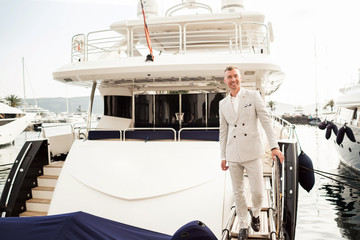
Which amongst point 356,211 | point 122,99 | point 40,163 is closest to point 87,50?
point 122,99

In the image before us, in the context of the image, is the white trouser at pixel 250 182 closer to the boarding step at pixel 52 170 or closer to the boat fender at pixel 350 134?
the boarding step at pixel 52 170

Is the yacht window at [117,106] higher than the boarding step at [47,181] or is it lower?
higher

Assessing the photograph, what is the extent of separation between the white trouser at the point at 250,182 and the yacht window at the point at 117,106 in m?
5.57

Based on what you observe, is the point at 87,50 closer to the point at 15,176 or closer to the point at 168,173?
the point at 15,176

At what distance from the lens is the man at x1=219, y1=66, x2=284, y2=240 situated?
335 cm

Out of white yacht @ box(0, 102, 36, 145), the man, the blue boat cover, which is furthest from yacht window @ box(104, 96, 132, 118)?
white yacht @ box(0, 102, 36, 145)

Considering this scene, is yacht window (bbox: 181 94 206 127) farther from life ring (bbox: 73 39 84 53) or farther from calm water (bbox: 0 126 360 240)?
calm water (bbox: 0 126 360 240)

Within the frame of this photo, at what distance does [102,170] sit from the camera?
5.03m

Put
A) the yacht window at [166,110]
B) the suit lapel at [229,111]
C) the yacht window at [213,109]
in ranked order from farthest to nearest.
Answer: the yacht window at [166,110], the yacht window at [213,109], the suit lapel at [229,111]

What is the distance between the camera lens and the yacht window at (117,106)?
27.5ft

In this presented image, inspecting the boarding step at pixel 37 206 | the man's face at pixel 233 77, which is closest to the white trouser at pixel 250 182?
the man's face at pixel 233 77

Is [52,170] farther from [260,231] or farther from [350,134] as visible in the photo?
[350,134]

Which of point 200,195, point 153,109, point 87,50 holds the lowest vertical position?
point 200,195

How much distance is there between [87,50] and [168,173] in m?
3.76
